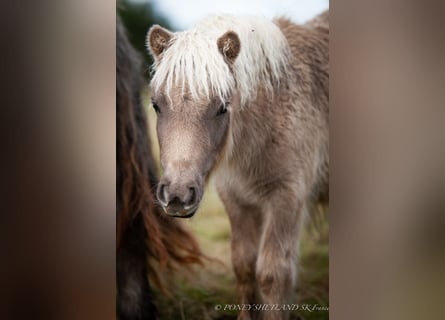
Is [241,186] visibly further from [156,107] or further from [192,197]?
[156,107]

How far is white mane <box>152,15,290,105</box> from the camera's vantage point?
205 cm

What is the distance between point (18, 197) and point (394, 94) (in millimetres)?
1587

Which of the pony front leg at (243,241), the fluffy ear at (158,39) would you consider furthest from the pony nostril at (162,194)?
the fluffy ear at (158,39)

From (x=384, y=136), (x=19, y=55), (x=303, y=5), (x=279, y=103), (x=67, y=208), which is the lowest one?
(x=67, y=208)

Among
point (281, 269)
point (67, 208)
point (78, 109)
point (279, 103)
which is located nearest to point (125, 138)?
point (78, 109)

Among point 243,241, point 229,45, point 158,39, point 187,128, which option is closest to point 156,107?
point 187,128

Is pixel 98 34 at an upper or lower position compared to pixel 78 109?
upper

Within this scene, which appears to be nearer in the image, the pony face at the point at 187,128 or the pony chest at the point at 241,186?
the pony face at the point at 187,128

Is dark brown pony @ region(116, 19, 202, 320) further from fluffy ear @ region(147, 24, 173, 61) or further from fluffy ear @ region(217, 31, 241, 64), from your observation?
fluffy ear @ region(217, 31, 241, 64)

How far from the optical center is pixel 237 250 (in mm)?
2150

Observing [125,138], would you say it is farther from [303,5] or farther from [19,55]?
[303,5]

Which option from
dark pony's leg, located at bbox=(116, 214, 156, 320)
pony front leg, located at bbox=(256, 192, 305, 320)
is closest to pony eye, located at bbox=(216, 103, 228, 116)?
pony front leg, located at bbox=(256, 192, 305, 320)

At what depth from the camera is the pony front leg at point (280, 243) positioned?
2.16m

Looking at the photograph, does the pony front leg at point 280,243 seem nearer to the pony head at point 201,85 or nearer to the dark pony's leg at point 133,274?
the pony head at point 201,85
